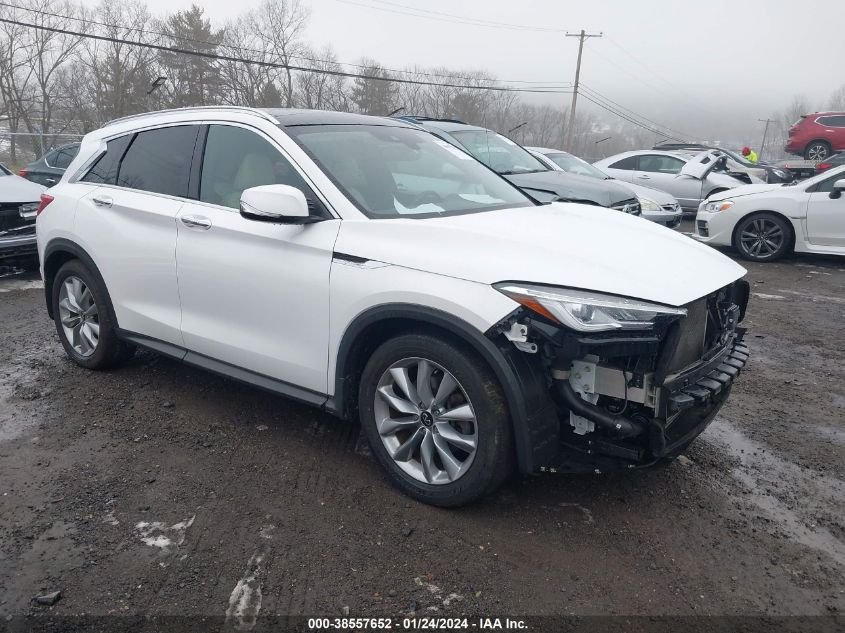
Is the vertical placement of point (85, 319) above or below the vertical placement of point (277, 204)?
below

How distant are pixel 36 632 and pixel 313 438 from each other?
5.74 feet

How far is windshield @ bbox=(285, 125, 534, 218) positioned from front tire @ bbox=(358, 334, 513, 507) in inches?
31.0

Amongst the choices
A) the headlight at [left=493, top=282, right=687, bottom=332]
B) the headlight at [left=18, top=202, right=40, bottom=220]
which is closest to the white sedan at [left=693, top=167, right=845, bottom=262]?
the headlight at [left=493, top=282, right=687, bottom=332]

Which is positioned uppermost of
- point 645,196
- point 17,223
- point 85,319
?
point 645,196

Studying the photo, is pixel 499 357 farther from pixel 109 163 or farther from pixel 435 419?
pixel 109 163

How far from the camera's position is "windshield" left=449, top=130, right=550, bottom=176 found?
8.67 meters

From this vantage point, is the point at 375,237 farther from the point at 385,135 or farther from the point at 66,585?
the point at 66,585

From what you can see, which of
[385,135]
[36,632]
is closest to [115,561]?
[36,632]

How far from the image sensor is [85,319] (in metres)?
4.76

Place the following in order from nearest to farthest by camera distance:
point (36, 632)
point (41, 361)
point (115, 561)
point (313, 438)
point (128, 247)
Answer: point (36, 632)
point (115, 561)
point (313, 438)
point (128, 247)
point (41, 361)

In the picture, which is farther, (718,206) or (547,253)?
(718,206)

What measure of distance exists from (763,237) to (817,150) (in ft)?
56.9

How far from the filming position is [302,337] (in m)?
3.37

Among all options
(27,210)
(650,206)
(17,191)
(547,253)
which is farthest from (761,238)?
(17,191)
